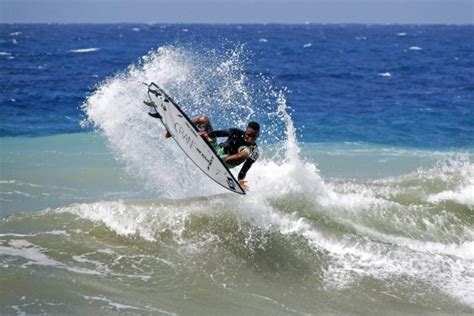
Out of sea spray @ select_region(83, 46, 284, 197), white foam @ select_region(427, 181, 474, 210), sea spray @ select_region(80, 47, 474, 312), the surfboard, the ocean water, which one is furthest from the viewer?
sea spray @ select_region(83, 46, 284, 197)

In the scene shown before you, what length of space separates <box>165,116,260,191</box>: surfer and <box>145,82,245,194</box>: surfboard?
0.35ft

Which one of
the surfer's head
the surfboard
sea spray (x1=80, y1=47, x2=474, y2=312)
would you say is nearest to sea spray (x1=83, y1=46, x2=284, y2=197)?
sea spray (x1=80, y1=47, x2=474, y2=312)

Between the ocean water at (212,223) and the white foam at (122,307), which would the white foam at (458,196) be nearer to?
the ocean water at (212,223)

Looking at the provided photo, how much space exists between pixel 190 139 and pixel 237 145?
0.75 metres

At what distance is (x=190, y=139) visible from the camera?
1066cm

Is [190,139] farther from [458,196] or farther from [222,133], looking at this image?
[458,196]

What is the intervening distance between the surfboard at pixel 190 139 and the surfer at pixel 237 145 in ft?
0.35

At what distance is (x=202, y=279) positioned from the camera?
8992 mm

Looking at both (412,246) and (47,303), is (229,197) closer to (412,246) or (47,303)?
(412,246)

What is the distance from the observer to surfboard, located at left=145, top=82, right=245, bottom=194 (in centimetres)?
1029

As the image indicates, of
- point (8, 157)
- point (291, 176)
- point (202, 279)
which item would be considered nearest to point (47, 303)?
point (202, 279)

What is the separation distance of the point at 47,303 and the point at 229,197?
3.69 metres

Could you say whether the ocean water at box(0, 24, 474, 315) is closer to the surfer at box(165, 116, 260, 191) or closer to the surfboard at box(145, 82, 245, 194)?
the surfboard at box(145, 82, 245, 194)

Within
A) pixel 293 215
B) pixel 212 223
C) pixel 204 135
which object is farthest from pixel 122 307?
pixel 293 215
